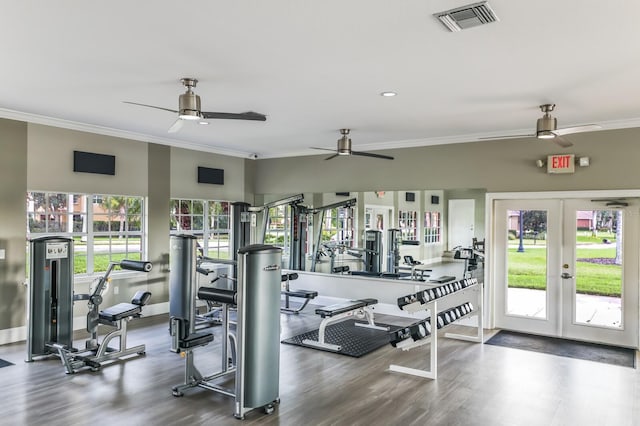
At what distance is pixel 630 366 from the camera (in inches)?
187

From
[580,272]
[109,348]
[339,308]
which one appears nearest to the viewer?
[109,348]

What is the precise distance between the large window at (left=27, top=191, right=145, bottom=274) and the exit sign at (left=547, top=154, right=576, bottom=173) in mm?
5507

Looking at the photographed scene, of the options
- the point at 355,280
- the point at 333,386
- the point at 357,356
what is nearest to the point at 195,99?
the point at 333,386

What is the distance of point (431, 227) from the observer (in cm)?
671

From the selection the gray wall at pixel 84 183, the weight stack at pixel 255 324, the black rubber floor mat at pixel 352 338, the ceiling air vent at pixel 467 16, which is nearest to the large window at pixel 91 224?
the gray wall at pixel 84 183

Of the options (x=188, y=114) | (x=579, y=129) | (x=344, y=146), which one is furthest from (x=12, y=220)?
(x=579, y=129)

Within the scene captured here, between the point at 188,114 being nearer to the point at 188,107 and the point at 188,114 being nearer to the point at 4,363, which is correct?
the point at 188,107

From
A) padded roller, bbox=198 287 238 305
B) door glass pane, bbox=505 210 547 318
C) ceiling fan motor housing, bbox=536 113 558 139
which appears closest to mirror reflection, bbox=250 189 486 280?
door glass pane, bbox=505 210 547 318

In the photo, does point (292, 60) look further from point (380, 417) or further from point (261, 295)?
point (380, 417)

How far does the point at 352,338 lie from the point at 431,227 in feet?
6.66

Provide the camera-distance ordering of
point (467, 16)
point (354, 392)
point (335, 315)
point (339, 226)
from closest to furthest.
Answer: point (467, 16)
point (354, 392)
point (335, 315)
point (339, 226)

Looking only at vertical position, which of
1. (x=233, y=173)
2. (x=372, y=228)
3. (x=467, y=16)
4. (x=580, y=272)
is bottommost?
(x=580, y=272)

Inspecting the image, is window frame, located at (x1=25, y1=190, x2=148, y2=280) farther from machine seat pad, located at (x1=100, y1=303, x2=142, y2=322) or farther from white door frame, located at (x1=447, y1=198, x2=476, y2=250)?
white door frame, located at (x1=447, y1=198, x2=476, y2=250)

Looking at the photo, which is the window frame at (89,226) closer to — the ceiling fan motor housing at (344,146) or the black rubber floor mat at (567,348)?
the ceiling fan motor housing at (344,146)
